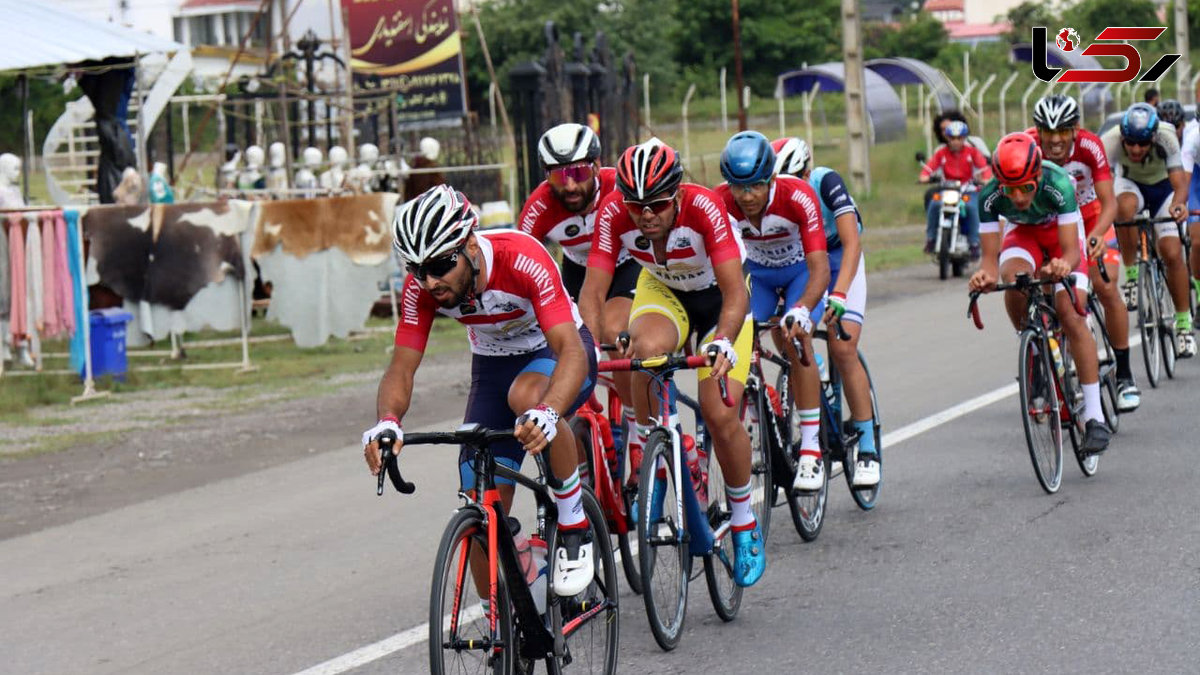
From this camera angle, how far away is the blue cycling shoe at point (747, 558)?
6988mm

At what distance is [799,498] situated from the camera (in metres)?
8.38

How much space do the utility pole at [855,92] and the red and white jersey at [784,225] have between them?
76.6 ft

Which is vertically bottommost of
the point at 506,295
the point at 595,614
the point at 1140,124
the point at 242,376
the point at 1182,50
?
the point at 242,376

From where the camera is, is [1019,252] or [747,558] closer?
[747,558]

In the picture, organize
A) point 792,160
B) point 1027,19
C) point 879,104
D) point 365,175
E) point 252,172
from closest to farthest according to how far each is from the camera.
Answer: point 792,160
point 365,175
point 252,172
point 879,104
point 1027,19

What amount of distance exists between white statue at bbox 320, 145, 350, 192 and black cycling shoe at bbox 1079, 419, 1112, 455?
13711mm

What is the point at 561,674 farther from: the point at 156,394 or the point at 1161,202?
the point at 156,394

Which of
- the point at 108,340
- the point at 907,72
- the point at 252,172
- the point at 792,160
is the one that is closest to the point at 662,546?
the point at 792,160

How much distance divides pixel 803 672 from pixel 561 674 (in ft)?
3.34

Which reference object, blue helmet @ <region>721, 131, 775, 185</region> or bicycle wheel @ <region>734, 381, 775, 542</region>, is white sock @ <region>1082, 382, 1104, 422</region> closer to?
bicycle wheel @ <region>734, 381, 775, 542</region>

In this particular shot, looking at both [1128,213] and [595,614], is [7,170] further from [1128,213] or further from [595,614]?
[595,614]

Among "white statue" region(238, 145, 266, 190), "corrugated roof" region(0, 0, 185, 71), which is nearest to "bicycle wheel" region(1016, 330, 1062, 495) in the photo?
"corrugated roof" region(0, 0, 185, 71)

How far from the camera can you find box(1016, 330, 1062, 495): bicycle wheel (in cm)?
912

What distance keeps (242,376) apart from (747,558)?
1035 cm
